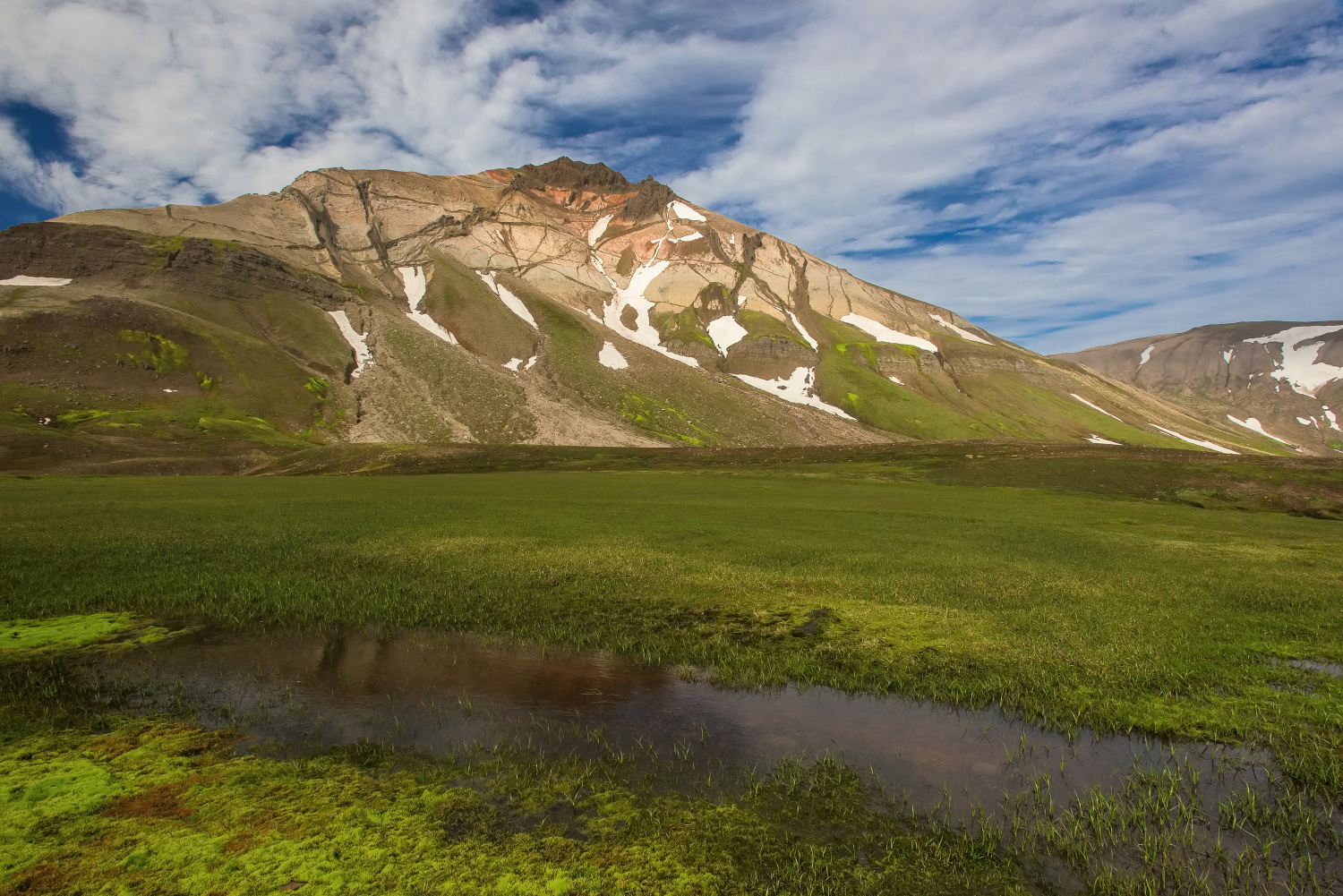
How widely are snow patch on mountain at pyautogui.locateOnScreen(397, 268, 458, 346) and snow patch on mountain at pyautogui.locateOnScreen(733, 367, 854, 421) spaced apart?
269 ft

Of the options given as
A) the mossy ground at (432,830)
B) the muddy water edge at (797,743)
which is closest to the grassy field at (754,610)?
the mossy ground at (432,830)

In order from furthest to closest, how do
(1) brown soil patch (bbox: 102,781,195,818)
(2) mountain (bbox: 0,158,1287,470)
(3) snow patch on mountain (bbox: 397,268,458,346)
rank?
(3) snow patch on mountain (bbox: 397,268,458,346)
(2) mountain (bbox: 0,158,1287,470)
(1) brown soil patch (bbox: 102,781,195,818)

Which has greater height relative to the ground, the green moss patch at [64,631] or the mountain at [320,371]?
the mountain at [320,371]

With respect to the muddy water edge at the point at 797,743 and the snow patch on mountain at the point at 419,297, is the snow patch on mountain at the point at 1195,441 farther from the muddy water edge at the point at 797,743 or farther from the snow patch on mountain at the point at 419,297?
the muddy water edge at the point at 797,743

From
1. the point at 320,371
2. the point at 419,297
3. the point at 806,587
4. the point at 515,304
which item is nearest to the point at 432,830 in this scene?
the point at 806,587

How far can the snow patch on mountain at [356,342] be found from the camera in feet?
479

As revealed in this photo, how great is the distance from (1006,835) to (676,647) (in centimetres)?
845

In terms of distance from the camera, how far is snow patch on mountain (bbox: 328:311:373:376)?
146000 mm

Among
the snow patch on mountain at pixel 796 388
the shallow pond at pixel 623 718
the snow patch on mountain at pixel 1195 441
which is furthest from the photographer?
the snow patch on mountain at pixel 1195 441

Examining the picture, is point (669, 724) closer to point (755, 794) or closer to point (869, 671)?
point (755, 794)

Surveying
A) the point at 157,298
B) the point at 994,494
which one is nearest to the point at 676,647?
the point at 994,494

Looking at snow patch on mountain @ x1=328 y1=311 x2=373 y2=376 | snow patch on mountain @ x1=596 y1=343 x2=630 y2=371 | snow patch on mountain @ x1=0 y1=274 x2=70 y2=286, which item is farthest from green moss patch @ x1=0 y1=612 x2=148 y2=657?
snow patch on mountain @ x1=0 y1=274 x2=70 y2=286

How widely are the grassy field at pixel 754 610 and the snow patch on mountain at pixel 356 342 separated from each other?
→ 4122 inches

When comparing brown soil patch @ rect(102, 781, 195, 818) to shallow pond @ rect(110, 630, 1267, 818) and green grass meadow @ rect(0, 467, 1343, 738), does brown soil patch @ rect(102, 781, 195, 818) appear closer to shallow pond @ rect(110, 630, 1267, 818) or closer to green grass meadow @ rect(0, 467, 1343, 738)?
shallow pond @ rect(110, 630, 1267, 818)
